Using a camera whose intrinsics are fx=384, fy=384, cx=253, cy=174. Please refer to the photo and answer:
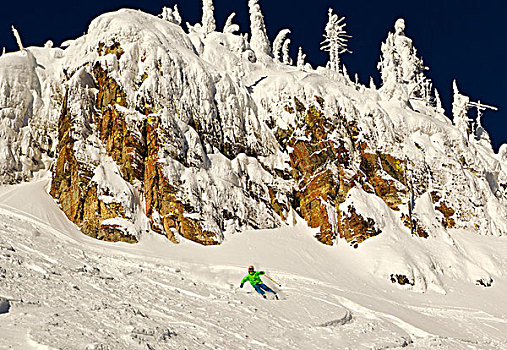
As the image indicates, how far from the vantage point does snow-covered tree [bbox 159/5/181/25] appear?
152 feet

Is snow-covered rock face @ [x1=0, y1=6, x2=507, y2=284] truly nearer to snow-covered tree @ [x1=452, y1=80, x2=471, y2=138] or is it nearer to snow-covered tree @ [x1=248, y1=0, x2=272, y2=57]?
snow-covered tree @ [x1=248, y1=0, x2=272, y2=57]

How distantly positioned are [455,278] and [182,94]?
23.1 meters

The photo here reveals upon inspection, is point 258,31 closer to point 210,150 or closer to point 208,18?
point 208,18

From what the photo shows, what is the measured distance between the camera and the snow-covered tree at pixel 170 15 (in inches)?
1826

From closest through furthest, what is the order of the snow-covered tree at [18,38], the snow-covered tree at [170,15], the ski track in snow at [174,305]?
1. the ski track in snow at [174,305]
2. the snow-covered tree at [18,38]
3. the snow-covered tree at [170,15]

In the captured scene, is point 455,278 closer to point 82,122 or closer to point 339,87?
point 339,87

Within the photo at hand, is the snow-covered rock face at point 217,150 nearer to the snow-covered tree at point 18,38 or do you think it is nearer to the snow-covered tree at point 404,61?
the snow-covered tree at point 18,38

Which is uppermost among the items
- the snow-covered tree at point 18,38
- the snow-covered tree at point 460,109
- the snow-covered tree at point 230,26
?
the snow-covered tree at point 230,26

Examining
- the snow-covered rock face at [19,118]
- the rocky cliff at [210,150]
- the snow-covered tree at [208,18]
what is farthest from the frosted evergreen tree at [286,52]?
the snow-covered rock face at [19,118]

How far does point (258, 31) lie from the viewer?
50500mm

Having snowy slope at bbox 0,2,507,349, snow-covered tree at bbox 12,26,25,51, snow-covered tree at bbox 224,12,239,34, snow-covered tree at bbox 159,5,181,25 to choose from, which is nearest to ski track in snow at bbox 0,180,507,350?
snowy slope at bbox 0,2,507,349

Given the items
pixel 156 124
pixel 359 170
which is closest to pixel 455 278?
pixel 359 170

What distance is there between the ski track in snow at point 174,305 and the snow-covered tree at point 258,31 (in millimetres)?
33260

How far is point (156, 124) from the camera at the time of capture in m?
25.2
